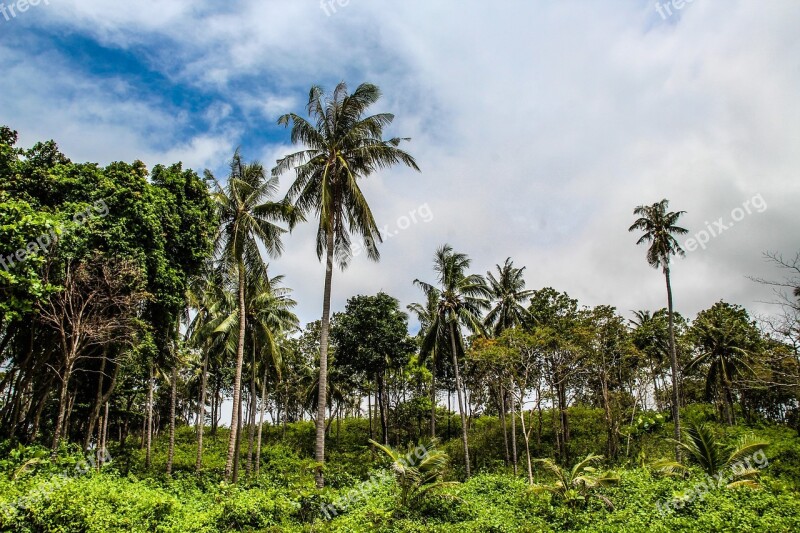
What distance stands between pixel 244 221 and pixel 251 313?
6.04 m

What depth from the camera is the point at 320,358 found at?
54.0 ft

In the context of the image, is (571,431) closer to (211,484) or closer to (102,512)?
(211,484)

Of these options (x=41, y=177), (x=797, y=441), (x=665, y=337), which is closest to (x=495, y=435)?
(x=665, y=337)

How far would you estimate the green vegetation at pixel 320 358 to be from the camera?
11.6m

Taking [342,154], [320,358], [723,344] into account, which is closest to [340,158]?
[342,154]

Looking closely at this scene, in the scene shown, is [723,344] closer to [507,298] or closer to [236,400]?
[507,298]

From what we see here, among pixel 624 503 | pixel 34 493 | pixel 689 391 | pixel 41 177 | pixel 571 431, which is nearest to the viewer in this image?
pixel 34 493

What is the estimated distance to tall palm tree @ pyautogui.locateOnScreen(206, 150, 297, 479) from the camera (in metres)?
19.5

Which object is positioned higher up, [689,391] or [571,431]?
[689,391]

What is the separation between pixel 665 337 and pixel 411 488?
27460mm

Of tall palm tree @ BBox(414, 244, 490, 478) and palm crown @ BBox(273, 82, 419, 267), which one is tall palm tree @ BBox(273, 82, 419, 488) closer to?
palm crown @ BBox(273, 82, 419, 267)

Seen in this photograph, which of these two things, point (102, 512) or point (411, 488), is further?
point (411, 488)

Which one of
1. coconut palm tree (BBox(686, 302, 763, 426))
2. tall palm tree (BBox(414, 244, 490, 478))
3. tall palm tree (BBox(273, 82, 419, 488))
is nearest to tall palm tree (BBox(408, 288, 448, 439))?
tall palm tree (BBox(414, 244, 490, 478))

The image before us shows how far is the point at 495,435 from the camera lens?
34.4m
